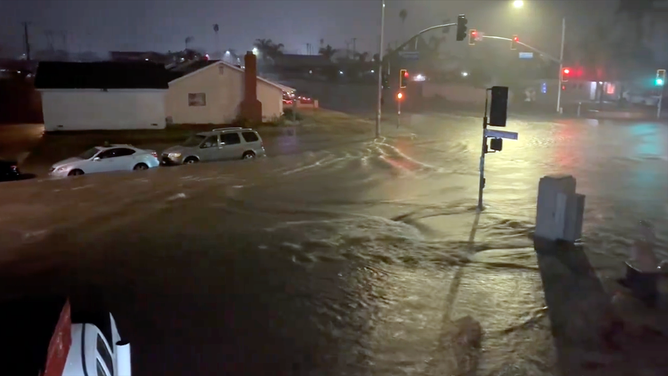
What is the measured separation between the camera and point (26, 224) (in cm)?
1548

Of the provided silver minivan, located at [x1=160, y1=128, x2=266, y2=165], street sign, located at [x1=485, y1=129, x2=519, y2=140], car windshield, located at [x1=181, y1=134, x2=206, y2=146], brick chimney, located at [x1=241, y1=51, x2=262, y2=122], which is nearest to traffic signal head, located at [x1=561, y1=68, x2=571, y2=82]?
brick chimney, located at [x1=241, y1=51, x2=262, y2=122]

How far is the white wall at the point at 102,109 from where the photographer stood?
41125 millimetres

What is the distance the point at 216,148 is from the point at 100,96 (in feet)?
60.6

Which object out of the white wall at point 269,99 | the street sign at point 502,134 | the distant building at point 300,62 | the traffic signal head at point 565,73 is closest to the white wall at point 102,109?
the white wall at point 269,99

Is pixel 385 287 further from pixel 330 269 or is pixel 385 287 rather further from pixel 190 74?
pixel 190 74

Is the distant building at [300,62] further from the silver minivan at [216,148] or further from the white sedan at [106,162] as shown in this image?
the white sedan at [106,162]

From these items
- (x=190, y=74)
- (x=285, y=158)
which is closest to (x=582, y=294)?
(x=285, y=158)

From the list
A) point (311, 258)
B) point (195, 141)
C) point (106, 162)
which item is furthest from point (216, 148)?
point (311, 258)

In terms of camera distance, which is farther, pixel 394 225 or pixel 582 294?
pixel 394 225

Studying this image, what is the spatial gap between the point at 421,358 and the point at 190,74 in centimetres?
3879

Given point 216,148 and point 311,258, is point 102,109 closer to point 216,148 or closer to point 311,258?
point 216,148

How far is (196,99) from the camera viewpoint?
44.8 m

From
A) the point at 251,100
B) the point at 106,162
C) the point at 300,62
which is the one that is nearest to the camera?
the point at 106,162

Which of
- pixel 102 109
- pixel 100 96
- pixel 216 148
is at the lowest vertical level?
pixel 216 148
